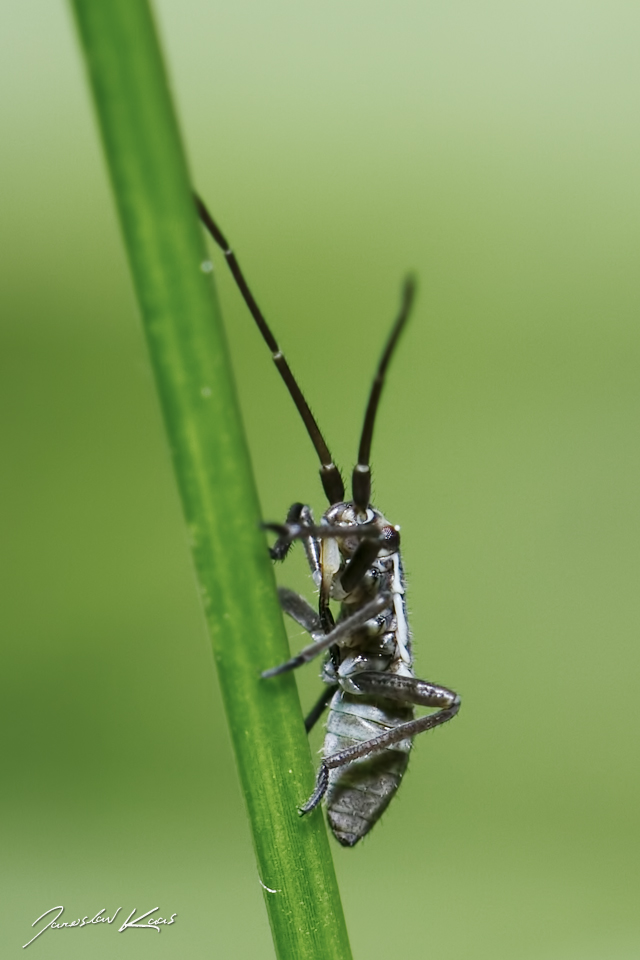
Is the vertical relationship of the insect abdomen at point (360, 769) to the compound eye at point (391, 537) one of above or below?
below

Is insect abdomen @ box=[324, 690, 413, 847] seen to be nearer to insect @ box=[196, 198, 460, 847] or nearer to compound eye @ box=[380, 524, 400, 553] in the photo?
insect @ box=[196, 198, 460, 847]

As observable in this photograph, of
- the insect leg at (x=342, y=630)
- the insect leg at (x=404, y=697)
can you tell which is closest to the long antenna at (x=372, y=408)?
the insect leg at (x=342, y=630)

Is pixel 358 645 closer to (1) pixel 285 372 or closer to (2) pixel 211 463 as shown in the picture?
(1) pixel 285 372

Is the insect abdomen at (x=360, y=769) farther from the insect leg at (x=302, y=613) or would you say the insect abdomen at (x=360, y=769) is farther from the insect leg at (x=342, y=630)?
the insect leg at (x=342, y=630)

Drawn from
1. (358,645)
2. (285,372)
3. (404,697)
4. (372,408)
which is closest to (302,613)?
(358,645)

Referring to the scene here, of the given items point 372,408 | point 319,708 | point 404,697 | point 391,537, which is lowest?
point 319,708

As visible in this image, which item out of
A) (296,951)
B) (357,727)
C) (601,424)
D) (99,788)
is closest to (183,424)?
(296,951)

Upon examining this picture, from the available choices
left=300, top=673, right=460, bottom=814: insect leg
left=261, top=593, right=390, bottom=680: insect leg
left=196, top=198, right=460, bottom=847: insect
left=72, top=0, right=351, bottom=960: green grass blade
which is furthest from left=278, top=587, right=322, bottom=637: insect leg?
left=72, top=0, right=351, bottom=960: green grass blade
